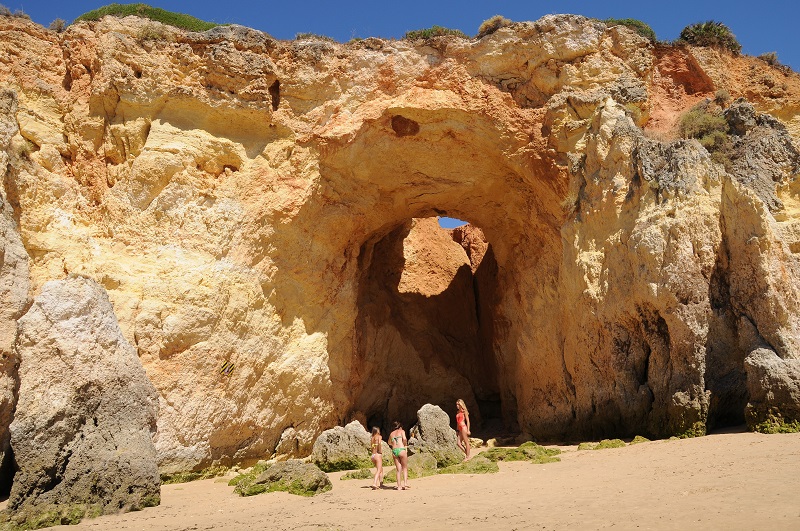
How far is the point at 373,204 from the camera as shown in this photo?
51.9 ft

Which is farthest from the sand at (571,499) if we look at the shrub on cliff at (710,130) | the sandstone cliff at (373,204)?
the shrub on cliff at (710,130)

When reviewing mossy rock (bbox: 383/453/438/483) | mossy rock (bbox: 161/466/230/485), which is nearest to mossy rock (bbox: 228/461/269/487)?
mossy rock (bbox: 161/466/230/485)

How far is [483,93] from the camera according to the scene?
14.6m

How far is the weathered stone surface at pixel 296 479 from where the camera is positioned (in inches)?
351

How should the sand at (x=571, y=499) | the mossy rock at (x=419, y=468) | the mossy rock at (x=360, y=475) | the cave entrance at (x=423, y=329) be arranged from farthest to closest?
the cave entrance at (x=423, y=329) → the mossy rock at (x=360, y=475) → the mossy rock at (x=419, y=468) → the sand at (x=571, y=499)

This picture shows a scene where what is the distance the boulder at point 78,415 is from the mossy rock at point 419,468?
3.39 metres

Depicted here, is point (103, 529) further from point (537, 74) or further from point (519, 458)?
point (537, 74)

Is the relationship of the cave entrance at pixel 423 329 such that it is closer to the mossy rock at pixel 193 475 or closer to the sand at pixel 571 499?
the mossy rock at pixel 193 475

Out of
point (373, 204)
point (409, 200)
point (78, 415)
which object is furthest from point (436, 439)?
point (409, 200)

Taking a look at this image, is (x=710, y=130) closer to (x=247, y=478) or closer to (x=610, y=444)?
(x=610, y=444)

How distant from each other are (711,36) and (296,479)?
13852 mm

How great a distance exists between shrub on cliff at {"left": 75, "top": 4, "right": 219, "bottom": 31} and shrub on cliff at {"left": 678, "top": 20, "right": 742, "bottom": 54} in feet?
37.4

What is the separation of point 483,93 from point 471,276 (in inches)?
325

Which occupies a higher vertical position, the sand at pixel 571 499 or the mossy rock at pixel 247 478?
the sand at pixel 571 499
